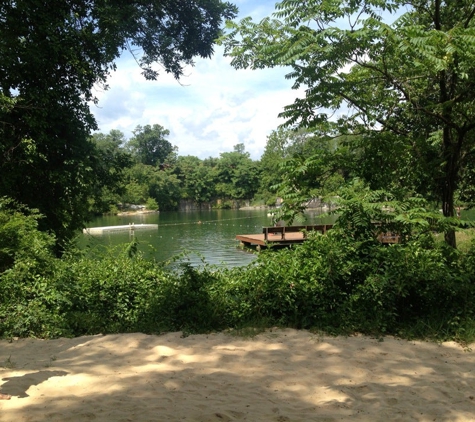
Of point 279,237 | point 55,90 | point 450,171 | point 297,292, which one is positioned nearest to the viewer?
point 297,292

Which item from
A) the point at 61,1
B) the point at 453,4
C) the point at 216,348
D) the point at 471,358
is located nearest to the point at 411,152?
the point at 453,4

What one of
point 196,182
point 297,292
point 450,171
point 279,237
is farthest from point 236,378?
point 196,182

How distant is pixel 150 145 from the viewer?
262ft

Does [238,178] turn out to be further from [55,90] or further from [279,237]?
[55,90]

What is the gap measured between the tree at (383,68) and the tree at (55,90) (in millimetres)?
4495

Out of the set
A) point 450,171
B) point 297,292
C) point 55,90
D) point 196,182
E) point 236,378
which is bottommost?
point 236,378

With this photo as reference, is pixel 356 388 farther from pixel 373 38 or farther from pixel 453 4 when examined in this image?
pixel 453 4

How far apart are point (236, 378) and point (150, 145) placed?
78.9 metres

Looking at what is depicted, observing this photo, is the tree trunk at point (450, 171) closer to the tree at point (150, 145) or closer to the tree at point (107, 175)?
the tree at point (107, 175)

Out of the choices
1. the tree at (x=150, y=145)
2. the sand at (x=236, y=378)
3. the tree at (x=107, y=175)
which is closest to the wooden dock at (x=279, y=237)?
the tree at (x=107, y=175)

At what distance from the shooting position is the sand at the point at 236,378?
3195 mm

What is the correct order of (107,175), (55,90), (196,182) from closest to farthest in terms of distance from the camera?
1. (55,90)
2. (107,175)
3. (196,182)

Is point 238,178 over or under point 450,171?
over

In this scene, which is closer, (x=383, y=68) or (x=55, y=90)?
(x=383, y=68)
